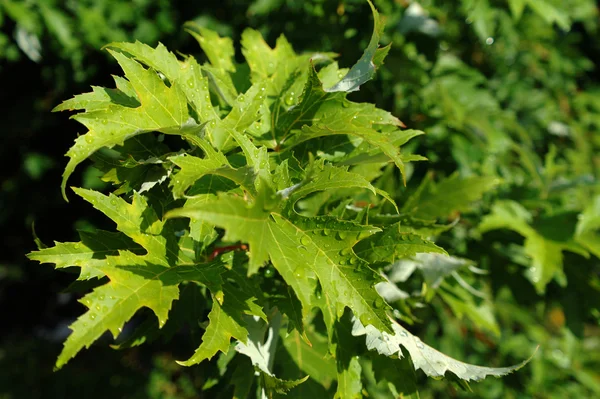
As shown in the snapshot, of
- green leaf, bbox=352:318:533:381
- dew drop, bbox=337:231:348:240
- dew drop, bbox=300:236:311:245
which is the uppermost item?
dew drop, bbox=337:231:348:240

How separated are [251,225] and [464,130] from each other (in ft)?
5.09

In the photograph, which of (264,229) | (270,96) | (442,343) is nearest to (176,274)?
(264,229)

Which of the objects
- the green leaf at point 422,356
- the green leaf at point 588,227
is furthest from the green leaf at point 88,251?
the green leaf at point 588,227

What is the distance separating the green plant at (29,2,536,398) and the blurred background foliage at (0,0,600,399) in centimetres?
24

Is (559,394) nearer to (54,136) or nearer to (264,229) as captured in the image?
(264,229)

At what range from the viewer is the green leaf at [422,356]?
1.25m

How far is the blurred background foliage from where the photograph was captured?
2.17 metres

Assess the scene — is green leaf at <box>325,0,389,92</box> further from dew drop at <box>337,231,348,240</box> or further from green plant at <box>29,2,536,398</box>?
dew drop at <box>337,231,348,240</box>

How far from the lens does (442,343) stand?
284cm

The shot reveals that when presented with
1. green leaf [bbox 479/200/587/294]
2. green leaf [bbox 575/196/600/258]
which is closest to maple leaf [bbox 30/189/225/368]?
green leaf [bbox 479/200/587/294]

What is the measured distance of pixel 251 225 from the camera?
3.40 feet

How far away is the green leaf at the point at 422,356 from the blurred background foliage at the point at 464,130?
0.12m

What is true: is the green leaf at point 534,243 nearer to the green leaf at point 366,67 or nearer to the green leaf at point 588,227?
the green leaf at point 588,227

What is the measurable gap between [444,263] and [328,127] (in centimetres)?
69
